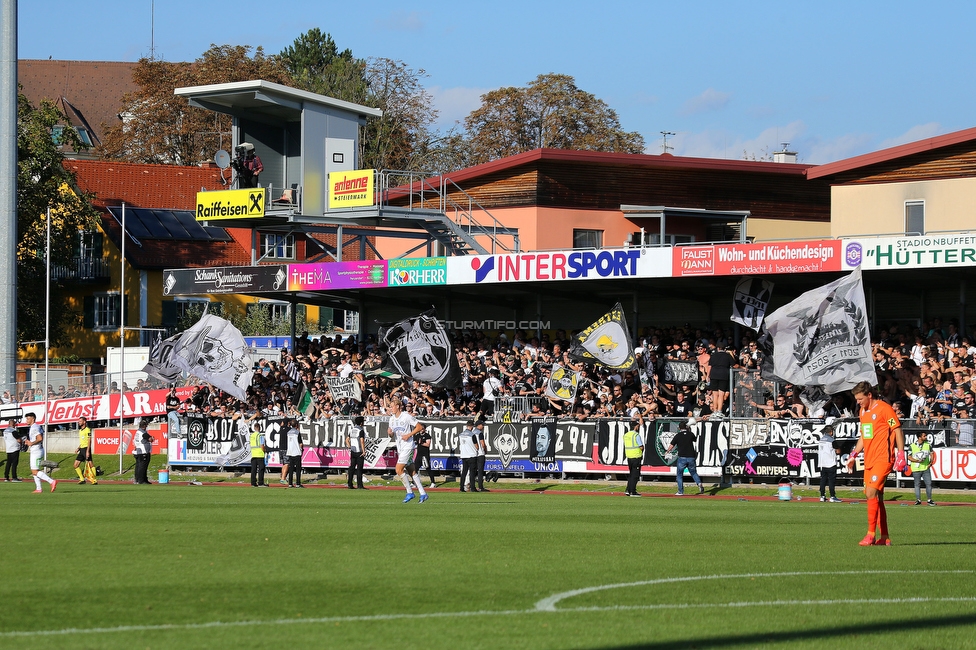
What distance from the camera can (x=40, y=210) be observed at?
55906 mm

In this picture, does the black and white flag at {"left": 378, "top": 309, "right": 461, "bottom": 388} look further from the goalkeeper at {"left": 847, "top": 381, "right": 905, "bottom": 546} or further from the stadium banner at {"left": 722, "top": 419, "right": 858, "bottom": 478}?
the goalkeeper at {"left": 847, "top": 381, "right": 905, "bottom": 546}

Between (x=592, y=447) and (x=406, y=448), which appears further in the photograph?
(x=592, y=447)

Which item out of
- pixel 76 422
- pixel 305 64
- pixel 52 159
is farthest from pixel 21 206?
pixel 305 64

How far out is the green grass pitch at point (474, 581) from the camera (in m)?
8.23

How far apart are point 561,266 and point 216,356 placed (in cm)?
1048

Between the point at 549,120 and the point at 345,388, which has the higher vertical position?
the point at 549,120

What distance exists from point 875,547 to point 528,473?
18.1 metres

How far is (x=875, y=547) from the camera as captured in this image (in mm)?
13906

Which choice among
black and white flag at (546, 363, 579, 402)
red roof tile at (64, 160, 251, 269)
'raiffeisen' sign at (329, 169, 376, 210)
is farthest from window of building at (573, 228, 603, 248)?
red roof tile at (64, 160, 251, 269)

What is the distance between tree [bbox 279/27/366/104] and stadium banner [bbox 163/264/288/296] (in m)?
30.2

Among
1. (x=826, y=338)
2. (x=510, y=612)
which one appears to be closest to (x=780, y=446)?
(x=826, y=338)

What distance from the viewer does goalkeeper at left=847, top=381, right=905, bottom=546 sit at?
45.5 ft

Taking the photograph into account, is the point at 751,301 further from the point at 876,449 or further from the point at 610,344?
the point at 876,449

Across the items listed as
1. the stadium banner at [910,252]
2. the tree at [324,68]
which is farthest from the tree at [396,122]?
the stadium banner at [910,252]
